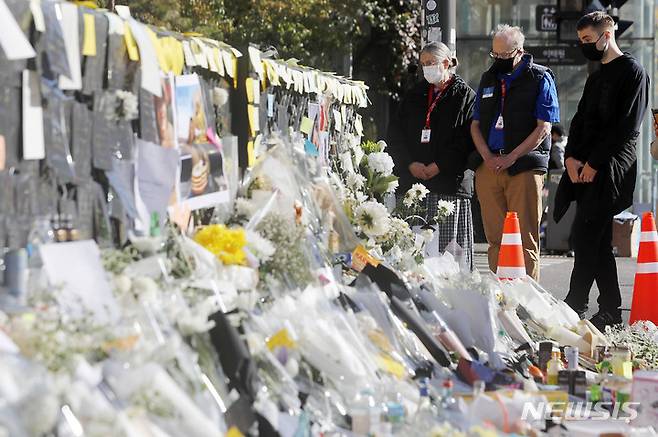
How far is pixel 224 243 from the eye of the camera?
14.6 feet

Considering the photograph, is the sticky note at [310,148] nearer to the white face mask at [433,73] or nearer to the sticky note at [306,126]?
the sticky note at [306,126]

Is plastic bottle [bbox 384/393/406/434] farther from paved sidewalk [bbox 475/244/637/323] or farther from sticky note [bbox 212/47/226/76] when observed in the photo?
paved sidewalk [bbox 475/244/637/323]

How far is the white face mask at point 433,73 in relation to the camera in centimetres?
834

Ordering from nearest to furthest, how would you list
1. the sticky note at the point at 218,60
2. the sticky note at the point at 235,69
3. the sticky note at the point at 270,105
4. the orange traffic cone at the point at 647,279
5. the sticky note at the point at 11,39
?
the sticky note at the point at 11,39, the sticky note at the point at 218,60, the sticky note at the point at 235,69, the sticky note at the point at 270,105, the orange traffic cone at the point at 647,279

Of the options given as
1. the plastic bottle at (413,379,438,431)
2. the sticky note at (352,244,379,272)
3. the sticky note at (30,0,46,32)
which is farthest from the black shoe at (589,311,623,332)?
the sticky note at (30,0,46,32)

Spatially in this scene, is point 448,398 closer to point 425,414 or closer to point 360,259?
point 425,414

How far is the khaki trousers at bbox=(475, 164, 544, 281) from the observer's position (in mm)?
8141

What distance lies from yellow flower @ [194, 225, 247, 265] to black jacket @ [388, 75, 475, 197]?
398cm

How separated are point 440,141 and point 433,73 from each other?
45 centimetres

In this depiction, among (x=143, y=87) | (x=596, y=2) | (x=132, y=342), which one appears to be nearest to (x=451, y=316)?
(x=143, y=87)

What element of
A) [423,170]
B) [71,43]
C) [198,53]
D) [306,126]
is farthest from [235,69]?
[423,170]

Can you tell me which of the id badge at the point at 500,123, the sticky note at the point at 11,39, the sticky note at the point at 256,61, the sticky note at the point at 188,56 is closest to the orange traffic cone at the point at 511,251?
the id badge at the point at 500,123

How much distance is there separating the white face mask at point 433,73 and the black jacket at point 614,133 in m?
1.01

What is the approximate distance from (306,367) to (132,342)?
0.81m
